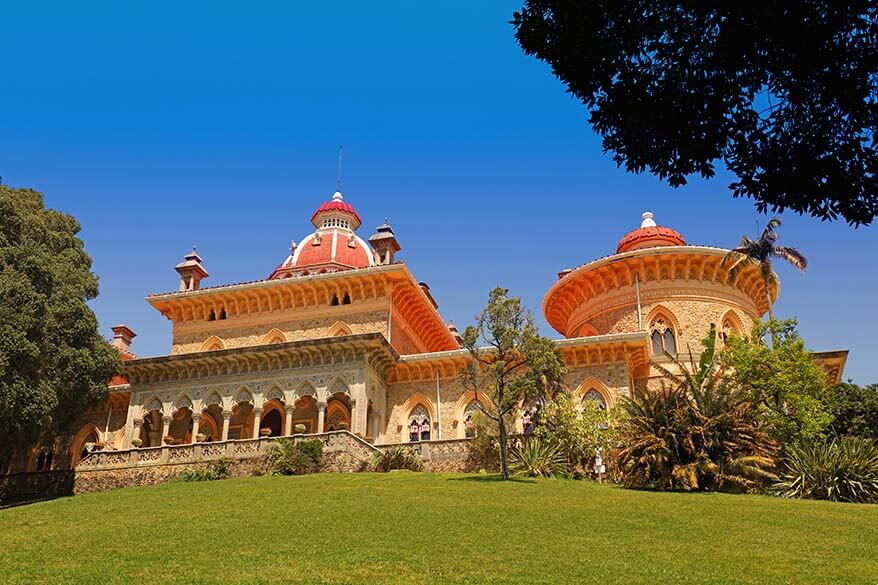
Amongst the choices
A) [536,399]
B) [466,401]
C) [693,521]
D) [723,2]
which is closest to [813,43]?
[723,2]

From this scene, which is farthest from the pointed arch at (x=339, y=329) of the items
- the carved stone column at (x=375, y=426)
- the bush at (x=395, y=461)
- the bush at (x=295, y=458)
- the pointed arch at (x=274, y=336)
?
the bush at (x=395, y=461)

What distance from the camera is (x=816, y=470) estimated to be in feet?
67.8

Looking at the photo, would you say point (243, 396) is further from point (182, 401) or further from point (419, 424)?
point (419, 424)

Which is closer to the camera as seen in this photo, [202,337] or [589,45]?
[589,45]

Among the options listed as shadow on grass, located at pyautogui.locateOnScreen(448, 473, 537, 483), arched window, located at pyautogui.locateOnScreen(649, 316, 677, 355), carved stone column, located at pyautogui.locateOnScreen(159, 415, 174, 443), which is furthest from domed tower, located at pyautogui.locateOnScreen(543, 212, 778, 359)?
carved stone column, located at pyautogui.locateOnScreen(159, 415, 174, 443)

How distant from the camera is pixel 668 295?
34.0 metres

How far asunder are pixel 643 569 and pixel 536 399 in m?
16.3

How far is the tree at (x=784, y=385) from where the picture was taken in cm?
2348

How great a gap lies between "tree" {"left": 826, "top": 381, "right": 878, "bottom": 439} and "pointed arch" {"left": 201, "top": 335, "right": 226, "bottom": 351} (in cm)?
2585

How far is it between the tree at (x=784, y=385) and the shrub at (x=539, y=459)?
6.10m

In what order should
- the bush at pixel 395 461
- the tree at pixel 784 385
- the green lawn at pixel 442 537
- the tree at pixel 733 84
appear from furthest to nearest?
the bush at pixel 395 461 → the tree at pixel 784 385 → the green lawn at pixel 442 537 → the tree at pixel 733 84

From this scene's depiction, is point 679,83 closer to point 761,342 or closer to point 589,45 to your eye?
point 589,45

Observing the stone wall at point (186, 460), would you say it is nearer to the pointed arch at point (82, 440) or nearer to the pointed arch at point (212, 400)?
the pointed arch at point (212, 400)

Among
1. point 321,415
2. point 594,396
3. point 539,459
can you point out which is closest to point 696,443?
point 539,459
